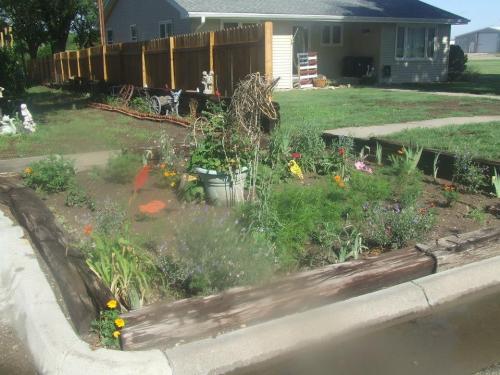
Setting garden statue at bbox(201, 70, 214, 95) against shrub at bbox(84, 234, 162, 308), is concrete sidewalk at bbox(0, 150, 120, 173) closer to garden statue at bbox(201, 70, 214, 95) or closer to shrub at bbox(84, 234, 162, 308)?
shrub at bbox(84, 234, 162, 308)

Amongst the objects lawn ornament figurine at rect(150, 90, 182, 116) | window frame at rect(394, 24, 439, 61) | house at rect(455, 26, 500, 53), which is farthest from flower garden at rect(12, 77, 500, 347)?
house at rect(455, 26, 500, 53)

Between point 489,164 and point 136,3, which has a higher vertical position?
point 136,3

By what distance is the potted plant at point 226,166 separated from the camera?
5.23 metres

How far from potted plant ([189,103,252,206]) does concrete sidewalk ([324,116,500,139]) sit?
13.6ft

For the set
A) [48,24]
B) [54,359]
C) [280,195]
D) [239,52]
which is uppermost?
[48,24]

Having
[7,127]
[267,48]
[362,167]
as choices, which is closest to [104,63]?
[7,127]

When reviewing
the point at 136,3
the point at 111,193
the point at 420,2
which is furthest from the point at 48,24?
the point at 111,193

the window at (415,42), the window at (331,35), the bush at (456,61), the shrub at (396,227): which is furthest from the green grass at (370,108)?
the bush at (456,61)

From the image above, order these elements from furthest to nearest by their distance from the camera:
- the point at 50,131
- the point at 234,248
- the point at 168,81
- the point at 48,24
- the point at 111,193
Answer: the point at 48,24 → the point at 168,81 → the point at 50,131 → the point at 111,193 → the point at 234,248

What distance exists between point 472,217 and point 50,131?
8191 mm

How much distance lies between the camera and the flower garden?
12.1 ft

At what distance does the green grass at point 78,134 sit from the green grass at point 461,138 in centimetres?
427

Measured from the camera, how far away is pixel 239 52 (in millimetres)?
11344

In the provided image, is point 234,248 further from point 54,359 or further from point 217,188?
point 217,188
